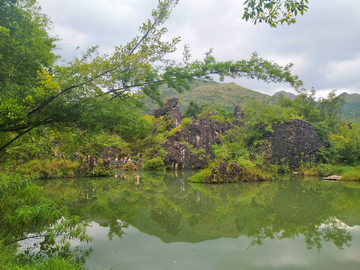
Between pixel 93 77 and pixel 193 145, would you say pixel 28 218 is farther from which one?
pixel 193 145

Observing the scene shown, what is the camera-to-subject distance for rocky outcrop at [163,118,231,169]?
66.8ft

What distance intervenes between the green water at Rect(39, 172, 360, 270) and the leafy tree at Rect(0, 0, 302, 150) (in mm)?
2127

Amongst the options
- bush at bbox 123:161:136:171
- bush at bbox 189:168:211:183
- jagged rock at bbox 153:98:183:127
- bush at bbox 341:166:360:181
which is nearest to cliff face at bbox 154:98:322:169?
bush at bbox 123:161:136:171

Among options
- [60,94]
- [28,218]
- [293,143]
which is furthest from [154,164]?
[28,218]

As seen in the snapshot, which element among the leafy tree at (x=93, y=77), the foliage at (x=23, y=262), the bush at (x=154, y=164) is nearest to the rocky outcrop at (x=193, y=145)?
the bush at (x=154, y=164)

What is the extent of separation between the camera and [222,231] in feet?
14.9

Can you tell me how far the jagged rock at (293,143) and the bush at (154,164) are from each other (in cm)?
803

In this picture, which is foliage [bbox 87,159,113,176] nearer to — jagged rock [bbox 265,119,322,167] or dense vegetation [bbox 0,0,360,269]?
dense vegetation [bbox 0,0,360,269]

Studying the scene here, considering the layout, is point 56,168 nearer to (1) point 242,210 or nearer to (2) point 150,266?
(1) point 242,210

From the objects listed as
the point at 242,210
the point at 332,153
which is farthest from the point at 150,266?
the point at 332,153

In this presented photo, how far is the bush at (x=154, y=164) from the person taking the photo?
19.2 m

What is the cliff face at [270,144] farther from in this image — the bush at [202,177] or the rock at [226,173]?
the bush at [202,177]

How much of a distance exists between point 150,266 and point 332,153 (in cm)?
1703

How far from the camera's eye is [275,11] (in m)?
3.08
